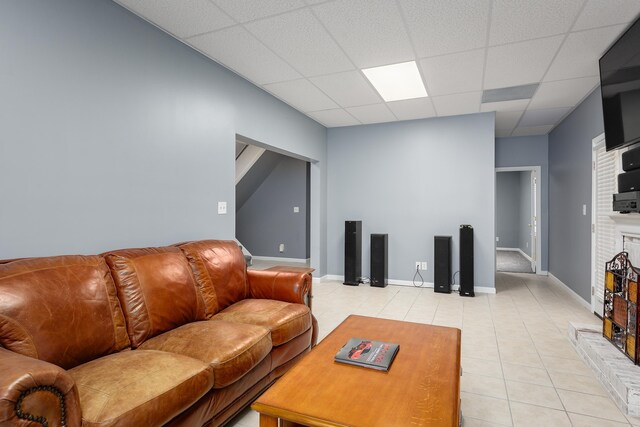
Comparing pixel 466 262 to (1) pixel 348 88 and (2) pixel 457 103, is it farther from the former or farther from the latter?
(1) pixel 348 88

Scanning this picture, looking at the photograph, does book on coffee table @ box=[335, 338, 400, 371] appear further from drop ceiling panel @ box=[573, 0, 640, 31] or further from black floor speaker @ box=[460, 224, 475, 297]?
black floor speaker @ box=[460, 224, 475, 297]

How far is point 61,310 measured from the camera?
153 cm

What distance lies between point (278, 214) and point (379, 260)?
10.9 ft

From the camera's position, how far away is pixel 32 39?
6.20ft

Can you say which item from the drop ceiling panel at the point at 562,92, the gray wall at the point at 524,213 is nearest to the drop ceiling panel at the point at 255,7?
the drop ceiling panel at the point at 562,92

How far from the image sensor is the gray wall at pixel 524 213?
28.0 ft

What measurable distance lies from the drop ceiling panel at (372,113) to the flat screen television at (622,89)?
2425mm

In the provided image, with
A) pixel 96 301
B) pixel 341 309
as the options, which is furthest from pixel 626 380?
pixel 96 301

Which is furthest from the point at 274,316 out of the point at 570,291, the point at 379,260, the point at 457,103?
the point at 570,291

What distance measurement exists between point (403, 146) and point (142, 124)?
3.99m

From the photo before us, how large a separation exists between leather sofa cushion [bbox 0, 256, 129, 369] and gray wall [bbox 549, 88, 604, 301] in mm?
4883

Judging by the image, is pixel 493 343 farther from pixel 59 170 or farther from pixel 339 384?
pixel 59 170

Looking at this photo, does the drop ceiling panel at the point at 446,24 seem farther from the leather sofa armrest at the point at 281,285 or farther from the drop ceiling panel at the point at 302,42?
the leather sofa armrest at the point at 281,285

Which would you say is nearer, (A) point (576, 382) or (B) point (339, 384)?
(B) point (339, 384)
